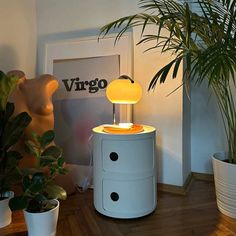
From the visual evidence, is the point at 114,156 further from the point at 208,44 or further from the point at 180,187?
the point at 208,44

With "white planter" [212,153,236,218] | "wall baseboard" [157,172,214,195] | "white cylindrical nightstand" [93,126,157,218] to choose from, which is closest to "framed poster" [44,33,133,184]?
"white cylindrical nightstand" [93,126,157,218]

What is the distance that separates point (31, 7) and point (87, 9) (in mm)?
552

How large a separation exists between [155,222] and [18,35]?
1838mm

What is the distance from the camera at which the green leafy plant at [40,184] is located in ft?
4.37

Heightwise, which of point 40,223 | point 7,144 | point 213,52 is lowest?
point 40,223

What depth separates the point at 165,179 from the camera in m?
2.06

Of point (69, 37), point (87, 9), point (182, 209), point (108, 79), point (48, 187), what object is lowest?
point (182, 209)

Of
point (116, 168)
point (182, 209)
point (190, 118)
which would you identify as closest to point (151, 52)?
point (190, 118)

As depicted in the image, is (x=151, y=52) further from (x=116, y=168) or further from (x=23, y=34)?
(x=23, y=34)

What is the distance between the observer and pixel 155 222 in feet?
5.22

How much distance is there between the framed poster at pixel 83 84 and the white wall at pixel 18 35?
24 cm

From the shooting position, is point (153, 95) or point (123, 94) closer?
point (123, 94)

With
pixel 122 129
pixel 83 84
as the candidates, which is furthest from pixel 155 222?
pixel 83 84

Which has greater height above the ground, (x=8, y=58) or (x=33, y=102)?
(x=8, y=58)
